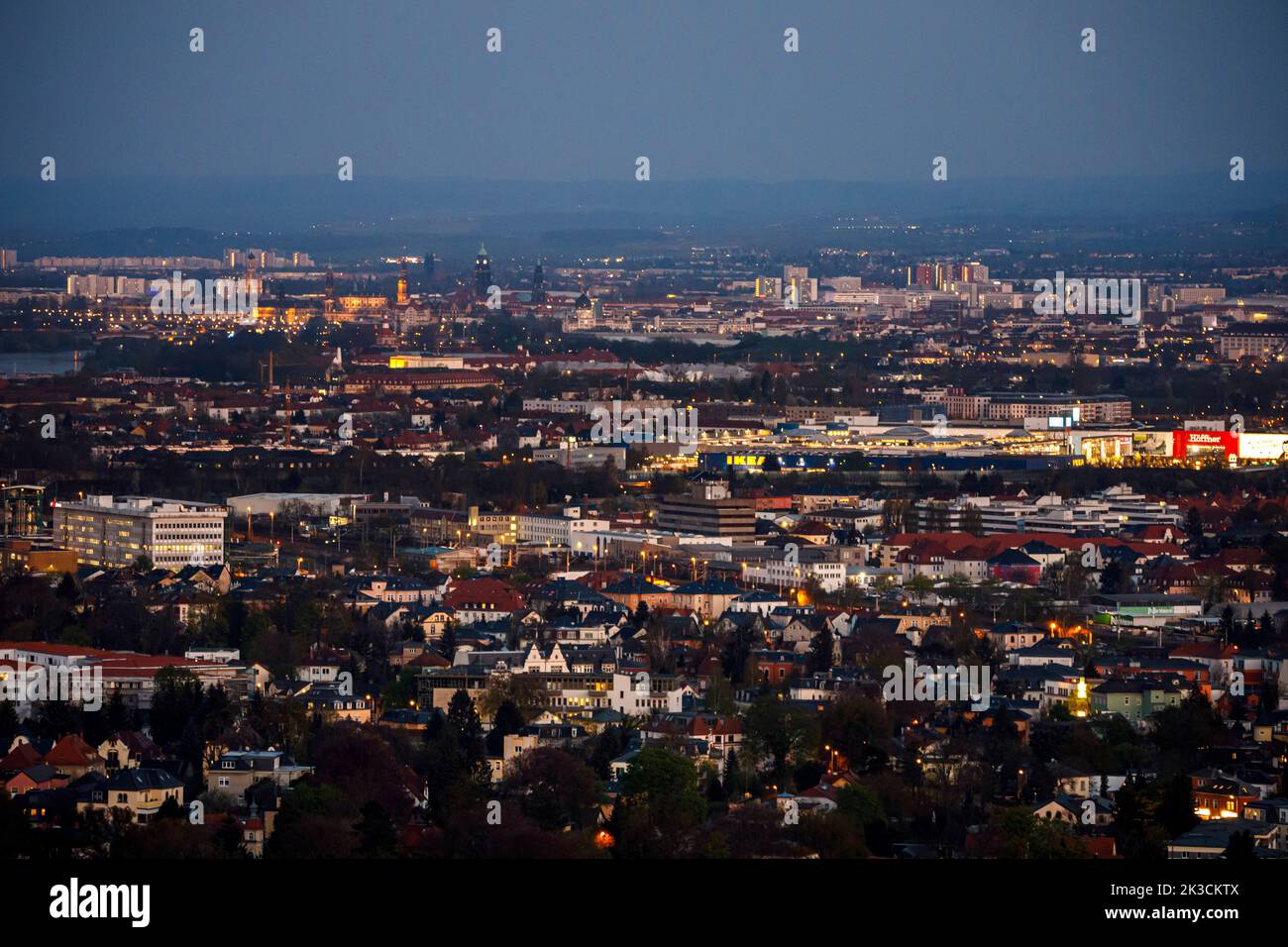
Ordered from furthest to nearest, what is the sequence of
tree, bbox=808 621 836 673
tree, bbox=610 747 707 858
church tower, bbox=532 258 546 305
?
church tower, bbox=532 258 546 305 < tree, bbox=808 621 836 673 < tree, bbox=610 747 707 858

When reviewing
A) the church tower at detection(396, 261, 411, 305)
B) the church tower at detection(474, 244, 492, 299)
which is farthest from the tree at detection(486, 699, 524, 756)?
the church tower at detection(474, 244, 492, 299)

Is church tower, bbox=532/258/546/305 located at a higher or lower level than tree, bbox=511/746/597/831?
lower

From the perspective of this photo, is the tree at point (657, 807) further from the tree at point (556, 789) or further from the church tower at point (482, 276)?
the church tower at point (482, 276)

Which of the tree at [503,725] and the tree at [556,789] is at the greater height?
the tree at [556,789]

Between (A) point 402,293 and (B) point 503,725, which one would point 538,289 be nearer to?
(A) point 402,293

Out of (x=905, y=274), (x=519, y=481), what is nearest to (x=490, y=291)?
(x=905, y=274)

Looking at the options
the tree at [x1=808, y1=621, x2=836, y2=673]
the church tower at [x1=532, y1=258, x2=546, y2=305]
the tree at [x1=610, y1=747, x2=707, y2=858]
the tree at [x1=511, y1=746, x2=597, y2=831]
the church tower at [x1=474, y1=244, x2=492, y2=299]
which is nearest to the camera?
the tree at [x1=610, y1=747, x2=707, y2=858]

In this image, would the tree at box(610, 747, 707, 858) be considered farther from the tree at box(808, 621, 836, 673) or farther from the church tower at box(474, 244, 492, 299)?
the church tower at box(474, 244, 492, 299)

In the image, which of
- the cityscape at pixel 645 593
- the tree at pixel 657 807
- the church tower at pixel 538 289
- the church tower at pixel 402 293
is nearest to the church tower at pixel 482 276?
the church tower at pixel 538 289

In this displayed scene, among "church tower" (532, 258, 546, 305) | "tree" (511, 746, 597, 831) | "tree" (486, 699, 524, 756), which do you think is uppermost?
"tree" (511, 746, 597, 831)
